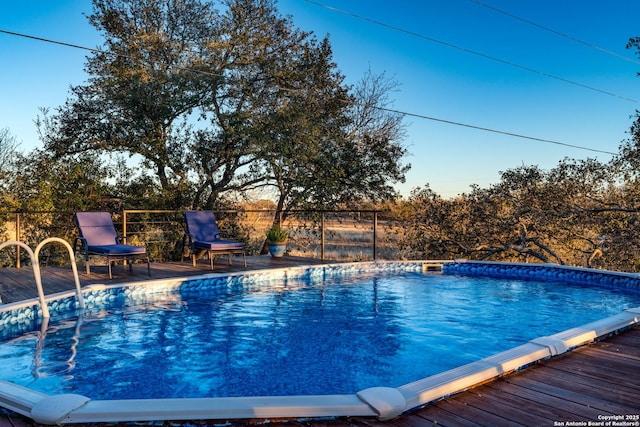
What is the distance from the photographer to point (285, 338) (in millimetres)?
4387

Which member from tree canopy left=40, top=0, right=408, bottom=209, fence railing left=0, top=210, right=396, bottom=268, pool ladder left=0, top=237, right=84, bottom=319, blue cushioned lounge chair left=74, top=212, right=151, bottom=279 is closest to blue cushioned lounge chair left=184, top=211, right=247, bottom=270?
blue cushioned lounge chair left=74, top=212, right=151, bottom=279

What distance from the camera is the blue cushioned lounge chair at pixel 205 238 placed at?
7.33 metres

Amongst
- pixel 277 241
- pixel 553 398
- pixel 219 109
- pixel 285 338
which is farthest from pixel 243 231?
pixel 553 398

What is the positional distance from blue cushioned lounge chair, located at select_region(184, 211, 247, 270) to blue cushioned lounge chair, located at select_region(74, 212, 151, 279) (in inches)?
35.3

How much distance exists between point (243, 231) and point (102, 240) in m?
5.61

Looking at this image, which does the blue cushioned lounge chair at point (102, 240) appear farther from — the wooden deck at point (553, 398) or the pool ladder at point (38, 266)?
the wooden deck at point (553, 398)

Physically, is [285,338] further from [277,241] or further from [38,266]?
[277,241]

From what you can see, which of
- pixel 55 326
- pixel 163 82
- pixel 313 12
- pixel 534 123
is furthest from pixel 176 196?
pixel 534 123

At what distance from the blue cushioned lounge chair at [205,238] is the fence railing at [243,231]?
220cm

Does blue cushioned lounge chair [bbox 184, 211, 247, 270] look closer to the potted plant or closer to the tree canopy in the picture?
the potted plant

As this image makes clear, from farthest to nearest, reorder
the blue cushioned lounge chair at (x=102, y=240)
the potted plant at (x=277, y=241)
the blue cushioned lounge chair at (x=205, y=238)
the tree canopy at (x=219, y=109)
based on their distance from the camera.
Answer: the tree canopy at (x=219, y=109) → the potted plant at (x=277, y=241) → the blue cushioned lounge chair at (x=205, y=238) → the blue cushioned lounge chair at (x=102, y=240)

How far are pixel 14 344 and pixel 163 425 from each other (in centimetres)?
271

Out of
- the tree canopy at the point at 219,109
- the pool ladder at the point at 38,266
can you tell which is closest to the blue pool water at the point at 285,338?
the pool ladder at the point at 38,266

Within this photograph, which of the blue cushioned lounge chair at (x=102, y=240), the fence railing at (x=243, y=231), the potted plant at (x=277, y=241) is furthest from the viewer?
the fence railing at (x=243, y=231)
